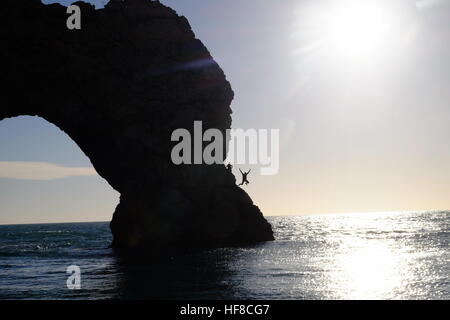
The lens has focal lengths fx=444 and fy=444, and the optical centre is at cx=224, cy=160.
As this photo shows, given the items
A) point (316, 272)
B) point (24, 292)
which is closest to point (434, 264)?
point (316, 272)

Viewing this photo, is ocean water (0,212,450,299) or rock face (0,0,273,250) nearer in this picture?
ocean water (0,212,450,299)

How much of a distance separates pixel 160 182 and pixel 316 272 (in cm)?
2572

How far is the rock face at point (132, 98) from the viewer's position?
45469mm

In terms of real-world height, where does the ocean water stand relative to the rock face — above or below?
below

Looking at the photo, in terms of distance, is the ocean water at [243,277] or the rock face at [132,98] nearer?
the ocean water at [243,277]

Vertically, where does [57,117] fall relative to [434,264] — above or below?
above

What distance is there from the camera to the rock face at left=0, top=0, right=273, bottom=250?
45.5 meters

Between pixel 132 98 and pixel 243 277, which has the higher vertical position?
pixel 132 98

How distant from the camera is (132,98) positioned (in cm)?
4838

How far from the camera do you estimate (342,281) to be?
23594mm

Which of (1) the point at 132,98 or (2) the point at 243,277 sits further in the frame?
(1) the point at 132,98

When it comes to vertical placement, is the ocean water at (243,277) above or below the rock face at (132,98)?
below
